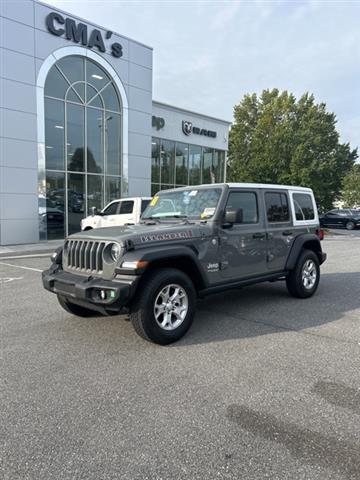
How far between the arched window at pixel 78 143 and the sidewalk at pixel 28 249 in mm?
986

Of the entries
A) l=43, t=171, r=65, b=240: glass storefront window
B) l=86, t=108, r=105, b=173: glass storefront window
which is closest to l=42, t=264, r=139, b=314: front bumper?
l=43, t=171, r=65, b=240: glass storefront window

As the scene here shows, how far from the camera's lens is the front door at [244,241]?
506 centimetres

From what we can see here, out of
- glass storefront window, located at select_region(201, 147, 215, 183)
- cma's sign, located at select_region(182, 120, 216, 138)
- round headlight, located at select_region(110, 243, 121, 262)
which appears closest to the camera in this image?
round headlight, located at select_region(110, 243, 121, 262)

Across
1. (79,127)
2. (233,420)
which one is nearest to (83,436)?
(233,420)

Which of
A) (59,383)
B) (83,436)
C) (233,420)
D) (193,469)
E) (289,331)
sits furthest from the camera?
(289,331)

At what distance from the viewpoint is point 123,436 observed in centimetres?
266

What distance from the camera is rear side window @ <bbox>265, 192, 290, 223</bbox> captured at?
5.93 m

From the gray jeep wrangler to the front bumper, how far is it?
0.01 m

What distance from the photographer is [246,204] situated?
18.2 feet

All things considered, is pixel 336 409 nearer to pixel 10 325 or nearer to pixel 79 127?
pixel 10 325

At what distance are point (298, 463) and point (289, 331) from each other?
99.1 inches

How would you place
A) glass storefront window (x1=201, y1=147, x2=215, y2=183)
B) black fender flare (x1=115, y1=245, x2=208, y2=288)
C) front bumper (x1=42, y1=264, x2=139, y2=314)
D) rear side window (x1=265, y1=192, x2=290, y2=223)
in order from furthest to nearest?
glass storefront window (x1=201, y1=147, x2=215, y2=183) < rear side window (x1=265, y1=192, x2=290, y2=223) < black fender flare (x1=115, y1=245, x2=208, y2=288) < front bumper (x1=42, y1=264, x2=139, y2=314)

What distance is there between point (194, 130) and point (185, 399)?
2180 cm

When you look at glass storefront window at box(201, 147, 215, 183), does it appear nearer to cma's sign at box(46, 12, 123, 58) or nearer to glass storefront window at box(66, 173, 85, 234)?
cma's sign at box(46, 12, 123, 58)
